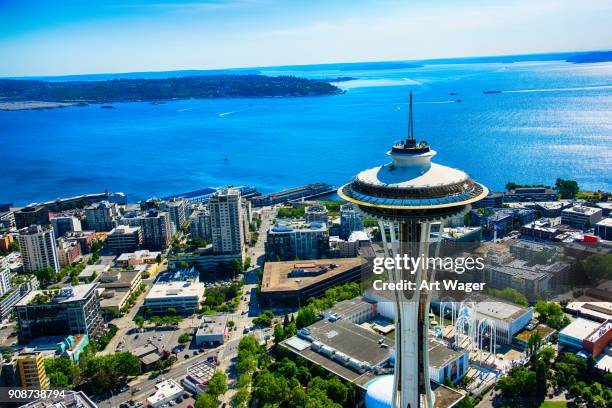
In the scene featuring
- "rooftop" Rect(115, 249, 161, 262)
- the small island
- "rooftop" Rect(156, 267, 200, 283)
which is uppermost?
the small island

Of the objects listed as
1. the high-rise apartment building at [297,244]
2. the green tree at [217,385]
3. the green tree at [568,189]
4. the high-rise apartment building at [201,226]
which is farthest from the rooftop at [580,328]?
the high-rise apartment building at [201,226]

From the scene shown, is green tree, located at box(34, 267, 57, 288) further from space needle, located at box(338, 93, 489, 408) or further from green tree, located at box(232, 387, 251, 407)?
space needle, located at box(338, 93, 489, 408)

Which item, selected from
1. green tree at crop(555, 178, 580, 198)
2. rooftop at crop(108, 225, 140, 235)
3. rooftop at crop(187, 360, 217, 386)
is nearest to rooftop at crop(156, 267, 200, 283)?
rooftop at crop(108, 225, 140, 235)

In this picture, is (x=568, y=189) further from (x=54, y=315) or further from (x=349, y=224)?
(x=54, y=315)

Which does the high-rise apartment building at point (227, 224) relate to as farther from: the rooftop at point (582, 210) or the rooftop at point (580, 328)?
the rooftop at point (582, 210)

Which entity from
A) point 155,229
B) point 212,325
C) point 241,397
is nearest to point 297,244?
point 212,325

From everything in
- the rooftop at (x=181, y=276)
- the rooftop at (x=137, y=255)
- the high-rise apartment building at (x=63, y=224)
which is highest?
the high-rise apartment building at (x=63, y=224)
